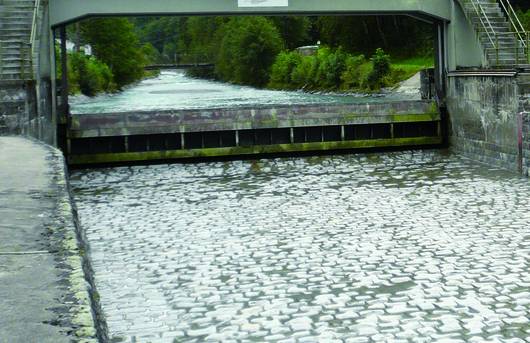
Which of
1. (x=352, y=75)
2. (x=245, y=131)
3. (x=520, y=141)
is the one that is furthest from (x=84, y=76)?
(x=520, y=141)

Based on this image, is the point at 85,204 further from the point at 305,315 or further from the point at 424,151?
the point at 424,151

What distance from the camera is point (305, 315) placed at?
7133 mm

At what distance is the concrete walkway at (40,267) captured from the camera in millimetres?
3174

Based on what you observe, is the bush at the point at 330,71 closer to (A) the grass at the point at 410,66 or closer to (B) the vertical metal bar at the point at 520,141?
(A) the grass at the point at 410,66

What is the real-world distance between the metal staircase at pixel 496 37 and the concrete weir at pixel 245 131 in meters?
2.01

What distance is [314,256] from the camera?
9516 millimetres

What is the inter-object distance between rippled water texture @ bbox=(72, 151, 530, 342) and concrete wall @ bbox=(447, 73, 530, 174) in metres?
0.74

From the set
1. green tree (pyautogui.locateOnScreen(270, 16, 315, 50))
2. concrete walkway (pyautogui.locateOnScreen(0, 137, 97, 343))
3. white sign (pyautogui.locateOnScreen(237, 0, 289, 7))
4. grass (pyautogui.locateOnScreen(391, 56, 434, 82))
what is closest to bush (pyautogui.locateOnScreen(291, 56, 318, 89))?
grass (pyautogui.locateOnScreen(391, 56, 434, 82))

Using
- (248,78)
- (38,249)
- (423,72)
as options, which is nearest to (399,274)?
(38,249)

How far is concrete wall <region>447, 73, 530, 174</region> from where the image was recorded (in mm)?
16266

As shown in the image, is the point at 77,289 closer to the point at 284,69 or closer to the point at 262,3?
the point at 262,3

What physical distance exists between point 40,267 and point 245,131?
52.0ft

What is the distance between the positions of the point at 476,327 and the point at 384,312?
833mm

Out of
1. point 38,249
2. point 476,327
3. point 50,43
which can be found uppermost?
point 50,43
